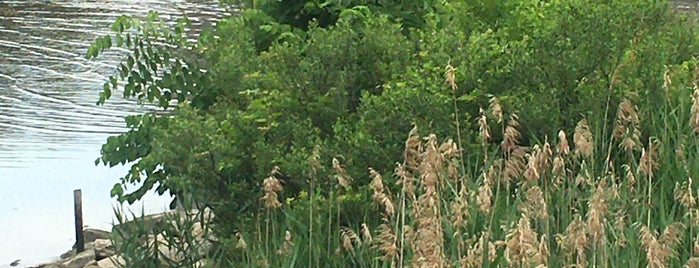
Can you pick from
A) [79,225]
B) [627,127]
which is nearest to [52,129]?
[79,225]

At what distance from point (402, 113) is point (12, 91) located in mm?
8134

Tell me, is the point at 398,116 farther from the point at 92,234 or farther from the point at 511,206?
the point at 92,234

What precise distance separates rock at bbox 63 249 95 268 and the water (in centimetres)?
51

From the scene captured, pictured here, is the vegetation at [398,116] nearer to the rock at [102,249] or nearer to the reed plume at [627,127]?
the reed plume at [627,127]

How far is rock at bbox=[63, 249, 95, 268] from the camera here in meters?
7.85

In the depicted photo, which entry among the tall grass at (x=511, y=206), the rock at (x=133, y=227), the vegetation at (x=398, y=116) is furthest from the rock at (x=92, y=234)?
the tall grass at (x=511, y=206)

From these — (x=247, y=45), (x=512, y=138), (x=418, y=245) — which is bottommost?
(x=418, y=245)

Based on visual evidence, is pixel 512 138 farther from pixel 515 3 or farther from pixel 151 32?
pixel 151 32

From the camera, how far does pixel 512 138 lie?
4844mm

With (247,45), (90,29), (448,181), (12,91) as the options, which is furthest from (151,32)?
(90,29)

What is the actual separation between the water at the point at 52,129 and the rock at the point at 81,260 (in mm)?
506

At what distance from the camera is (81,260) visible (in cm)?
789

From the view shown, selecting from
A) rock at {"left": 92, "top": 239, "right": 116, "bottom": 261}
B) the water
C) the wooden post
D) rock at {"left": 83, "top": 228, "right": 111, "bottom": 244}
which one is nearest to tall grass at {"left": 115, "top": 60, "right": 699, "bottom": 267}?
the water

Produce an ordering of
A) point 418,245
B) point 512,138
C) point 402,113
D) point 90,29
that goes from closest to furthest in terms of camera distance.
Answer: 1. point 418,245
2. point 512,138
3. point 402,113
4. point 90,29
